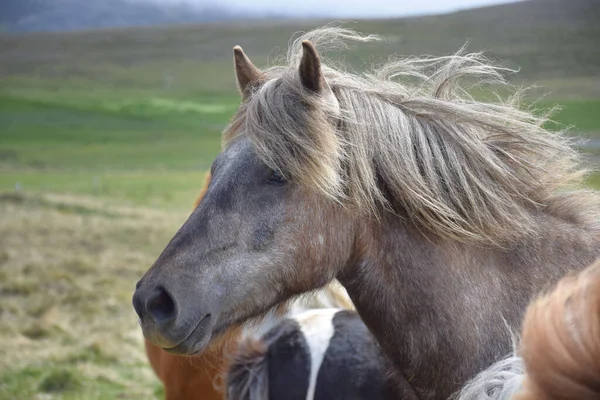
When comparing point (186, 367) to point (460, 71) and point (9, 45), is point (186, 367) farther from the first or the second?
point (9, 45)

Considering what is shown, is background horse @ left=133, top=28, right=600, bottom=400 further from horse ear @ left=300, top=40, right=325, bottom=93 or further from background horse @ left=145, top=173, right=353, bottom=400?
background horse @ left=145, top=173, right=353, bottom=400

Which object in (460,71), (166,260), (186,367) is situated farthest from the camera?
(186,367)

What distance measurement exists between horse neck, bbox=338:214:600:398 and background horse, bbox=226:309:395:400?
0.38m

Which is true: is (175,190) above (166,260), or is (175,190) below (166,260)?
below

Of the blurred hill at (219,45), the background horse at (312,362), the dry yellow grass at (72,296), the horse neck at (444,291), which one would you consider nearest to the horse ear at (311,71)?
the horse neck at (444,291)

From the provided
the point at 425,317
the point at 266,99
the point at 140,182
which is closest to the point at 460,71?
the point at 266,99

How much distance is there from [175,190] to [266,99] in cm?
1976

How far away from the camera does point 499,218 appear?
2285 mm

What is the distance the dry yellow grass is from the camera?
6.62 metres

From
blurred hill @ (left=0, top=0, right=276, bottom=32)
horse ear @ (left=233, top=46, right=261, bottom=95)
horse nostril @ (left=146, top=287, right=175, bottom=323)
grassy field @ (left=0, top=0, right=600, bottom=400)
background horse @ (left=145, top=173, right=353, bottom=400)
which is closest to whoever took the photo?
horse nostril @ (left=146, top=287, right=175, bottom=323)

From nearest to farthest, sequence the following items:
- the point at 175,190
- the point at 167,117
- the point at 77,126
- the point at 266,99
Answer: the point at 266,99 < the point at 175,190 < the point at 77,126 < the point at 167,117

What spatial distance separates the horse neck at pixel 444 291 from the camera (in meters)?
2.22

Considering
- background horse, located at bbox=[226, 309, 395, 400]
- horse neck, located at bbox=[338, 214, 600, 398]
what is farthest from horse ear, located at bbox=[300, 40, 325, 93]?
background horse, located at bbox=[226, 309, 395, 400]

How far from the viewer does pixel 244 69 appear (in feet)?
8.65
